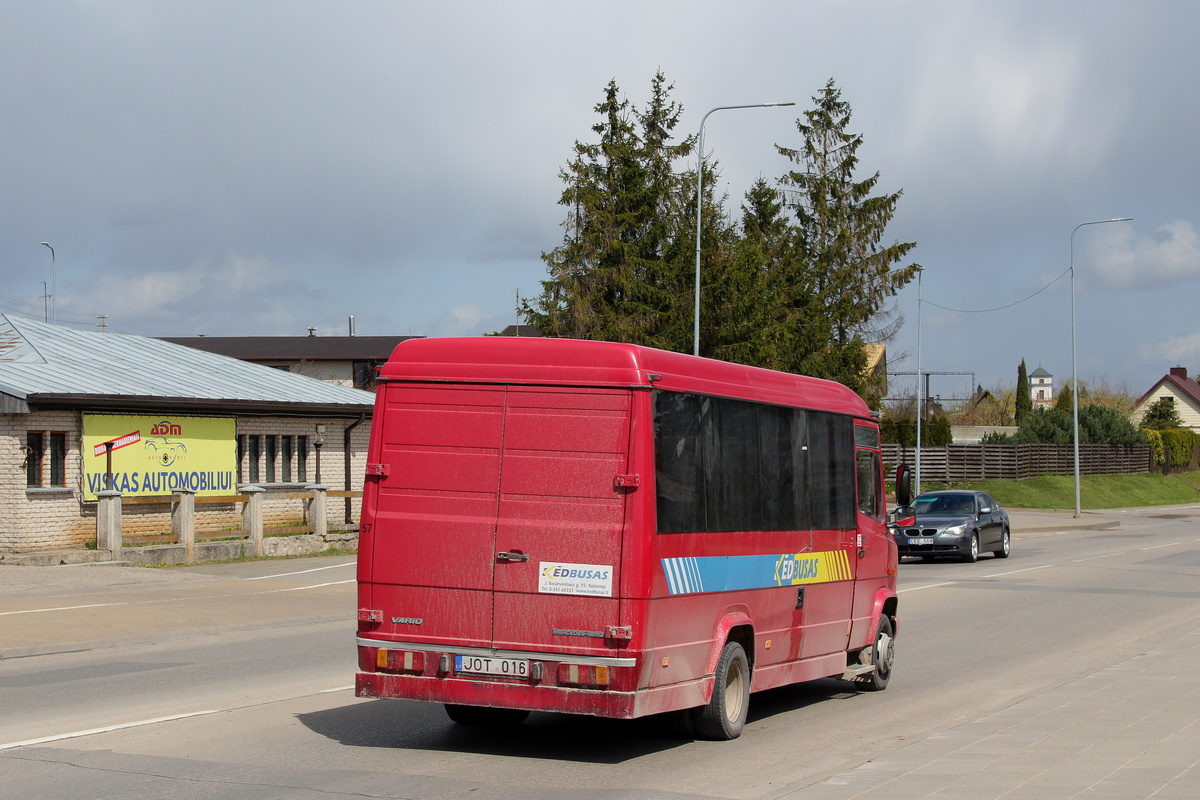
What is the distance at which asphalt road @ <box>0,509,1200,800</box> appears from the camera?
7.20m

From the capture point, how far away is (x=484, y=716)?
902cm

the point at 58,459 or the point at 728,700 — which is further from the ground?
the point at 58,459

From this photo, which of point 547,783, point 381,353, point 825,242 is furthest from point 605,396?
point 381,353

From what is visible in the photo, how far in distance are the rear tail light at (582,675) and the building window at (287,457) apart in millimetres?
24098

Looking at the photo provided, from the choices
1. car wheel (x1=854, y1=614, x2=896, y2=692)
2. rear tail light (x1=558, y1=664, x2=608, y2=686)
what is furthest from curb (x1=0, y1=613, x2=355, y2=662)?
rear tail light (x1=558, y1=664, x2=608, y2=686)

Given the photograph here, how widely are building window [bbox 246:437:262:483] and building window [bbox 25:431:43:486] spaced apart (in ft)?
19.5

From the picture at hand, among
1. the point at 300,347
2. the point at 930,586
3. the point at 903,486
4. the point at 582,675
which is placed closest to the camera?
the point at 582,675

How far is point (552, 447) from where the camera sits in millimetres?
7797

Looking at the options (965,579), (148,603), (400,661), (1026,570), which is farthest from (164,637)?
(1026,570)

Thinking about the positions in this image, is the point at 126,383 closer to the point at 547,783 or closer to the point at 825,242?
the point at 547,783

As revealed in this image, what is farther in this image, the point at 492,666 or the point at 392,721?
the point at 392,721

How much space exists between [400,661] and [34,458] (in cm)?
1843

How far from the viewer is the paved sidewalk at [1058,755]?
6.70 m

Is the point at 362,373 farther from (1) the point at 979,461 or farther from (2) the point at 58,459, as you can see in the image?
(2) the point at 58,459
